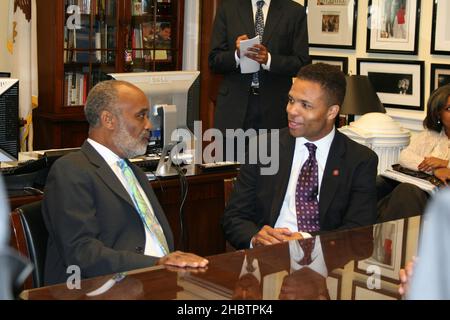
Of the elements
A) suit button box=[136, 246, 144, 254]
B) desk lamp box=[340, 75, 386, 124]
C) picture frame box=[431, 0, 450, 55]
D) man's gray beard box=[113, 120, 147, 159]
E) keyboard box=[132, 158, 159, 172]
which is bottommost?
suit button box=[136, 246, 144, 254]

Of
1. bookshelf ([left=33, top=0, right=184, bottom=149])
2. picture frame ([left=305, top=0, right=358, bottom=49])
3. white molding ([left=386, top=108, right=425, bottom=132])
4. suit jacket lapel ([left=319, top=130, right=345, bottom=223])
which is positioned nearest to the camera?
suit jacket lapel ([left=319, top=130, right=345, bottom=223])

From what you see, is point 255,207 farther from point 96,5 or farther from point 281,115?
point 96,5

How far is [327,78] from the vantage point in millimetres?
3043

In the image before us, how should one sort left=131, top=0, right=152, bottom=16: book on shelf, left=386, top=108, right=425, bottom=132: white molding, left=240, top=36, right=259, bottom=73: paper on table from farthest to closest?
left=131, top=0, right=152, bottom=16: book on shelf < left=386, top=108, right=425, bottom=132: white molding < left=240, top=36, right=259, bottom=73: paper on table

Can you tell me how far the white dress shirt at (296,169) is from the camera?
9.75ft

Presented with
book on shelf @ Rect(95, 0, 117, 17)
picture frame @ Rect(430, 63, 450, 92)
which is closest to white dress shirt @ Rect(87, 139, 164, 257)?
picture frame @ Rect(430, 63, 450, 92)

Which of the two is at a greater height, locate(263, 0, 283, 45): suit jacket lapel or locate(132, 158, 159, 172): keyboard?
locate(263, 0, 283, 45): suit jacket lapel

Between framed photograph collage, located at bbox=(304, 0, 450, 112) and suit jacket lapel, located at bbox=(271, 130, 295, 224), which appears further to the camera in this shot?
framed photograph collage, located at bbox=(304, 0, 450, 112)

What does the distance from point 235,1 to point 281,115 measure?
0.82 m

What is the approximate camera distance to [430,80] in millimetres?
5320

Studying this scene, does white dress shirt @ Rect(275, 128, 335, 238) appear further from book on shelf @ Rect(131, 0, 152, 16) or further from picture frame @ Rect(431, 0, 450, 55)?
book on shelf @ Rect(131, 0, 152, 16)

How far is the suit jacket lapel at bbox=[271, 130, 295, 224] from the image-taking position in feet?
9.76

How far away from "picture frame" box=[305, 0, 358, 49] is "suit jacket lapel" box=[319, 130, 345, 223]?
3021 mm

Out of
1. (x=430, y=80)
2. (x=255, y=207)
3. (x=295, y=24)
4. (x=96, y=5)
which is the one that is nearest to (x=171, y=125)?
(x=255, y=207)
